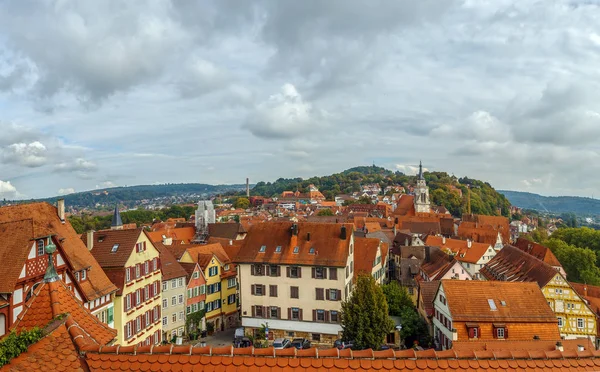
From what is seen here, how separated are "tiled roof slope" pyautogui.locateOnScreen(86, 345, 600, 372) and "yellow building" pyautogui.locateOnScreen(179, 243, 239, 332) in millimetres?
40802

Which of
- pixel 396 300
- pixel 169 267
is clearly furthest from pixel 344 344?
pixel 169 267

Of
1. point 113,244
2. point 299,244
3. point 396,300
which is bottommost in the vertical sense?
point 396,300

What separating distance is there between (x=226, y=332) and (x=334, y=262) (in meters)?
15.8

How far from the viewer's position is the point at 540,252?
228 ft

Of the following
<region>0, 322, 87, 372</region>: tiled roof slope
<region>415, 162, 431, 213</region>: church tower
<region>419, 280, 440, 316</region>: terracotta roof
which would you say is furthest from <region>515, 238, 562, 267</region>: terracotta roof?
<region>415, 162, 431, 213</region>: church tower

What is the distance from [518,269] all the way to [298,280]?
2905cm

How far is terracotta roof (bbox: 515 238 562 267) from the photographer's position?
217 ft

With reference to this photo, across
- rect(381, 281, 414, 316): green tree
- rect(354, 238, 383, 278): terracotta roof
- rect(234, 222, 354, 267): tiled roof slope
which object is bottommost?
rect(381, 281, 414, 316): green tree

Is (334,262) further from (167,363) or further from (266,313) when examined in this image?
(167,363)

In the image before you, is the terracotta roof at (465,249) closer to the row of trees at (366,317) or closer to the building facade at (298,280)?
the building facade at (298,280)

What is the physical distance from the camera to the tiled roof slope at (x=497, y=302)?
3631 centimetres

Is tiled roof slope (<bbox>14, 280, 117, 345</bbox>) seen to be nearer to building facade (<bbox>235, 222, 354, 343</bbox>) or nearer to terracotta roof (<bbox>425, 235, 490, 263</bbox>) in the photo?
building facade (<bbox>235, 222, 354, 343</bbox>)

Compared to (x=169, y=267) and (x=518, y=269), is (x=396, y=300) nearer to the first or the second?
(x=518, y=269)

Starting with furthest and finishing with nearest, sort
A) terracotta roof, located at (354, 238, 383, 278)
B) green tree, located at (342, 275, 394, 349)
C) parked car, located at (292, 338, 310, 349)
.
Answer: terracotta roof, located at (354, 238, 383, 278) → parked car, located at (292, 338, 310, 349) → green tree, located at (342, 275, 394, 349)
